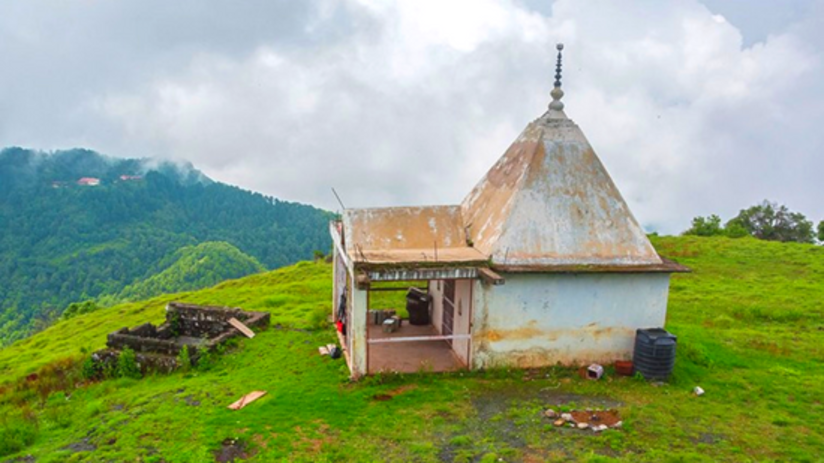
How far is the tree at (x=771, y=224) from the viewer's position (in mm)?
46625

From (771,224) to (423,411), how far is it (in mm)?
47420

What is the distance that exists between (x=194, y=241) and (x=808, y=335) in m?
99.5

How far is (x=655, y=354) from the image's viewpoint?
1300 cm

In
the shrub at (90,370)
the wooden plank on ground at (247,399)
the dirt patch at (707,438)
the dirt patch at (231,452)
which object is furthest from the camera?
the shrub at (90,370)

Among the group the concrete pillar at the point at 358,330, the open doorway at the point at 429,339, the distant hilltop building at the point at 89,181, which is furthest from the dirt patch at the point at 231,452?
the distant hilltop building at the point at 89,181

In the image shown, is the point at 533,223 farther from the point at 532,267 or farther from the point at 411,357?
the point at 411,357

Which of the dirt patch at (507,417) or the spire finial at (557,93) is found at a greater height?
the spire finial at (557,93)

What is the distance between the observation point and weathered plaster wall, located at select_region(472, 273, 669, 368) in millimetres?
13117

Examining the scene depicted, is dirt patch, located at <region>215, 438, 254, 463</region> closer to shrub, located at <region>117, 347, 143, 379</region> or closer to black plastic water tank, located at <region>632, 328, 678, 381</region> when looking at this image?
shrub, located at <region>117, 347, 143, 379</region>

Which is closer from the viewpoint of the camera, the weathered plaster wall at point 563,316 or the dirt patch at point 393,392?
the dirt patch at point 393,392

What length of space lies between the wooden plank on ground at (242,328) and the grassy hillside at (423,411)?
1.36 feet

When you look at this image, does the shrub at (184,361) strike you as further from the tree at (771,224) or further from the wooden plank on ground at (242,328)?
the tree at (771,224)

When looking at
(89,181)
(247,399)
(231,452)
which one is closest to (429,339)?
(247,399)

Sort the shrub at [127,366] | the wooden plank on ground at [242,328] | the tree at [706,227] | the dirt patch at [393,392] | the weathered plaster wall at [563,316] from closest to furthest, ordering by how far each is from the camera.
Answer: the dirt patch at [393,392], the weathered plaster wall at [563,316], the shrub at [127,366], the wooden plank on ground at [242,328], the tree at [706,227]
